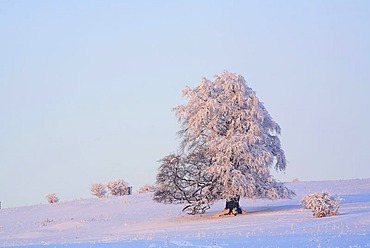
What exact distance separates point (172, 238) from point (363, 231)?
282 inches

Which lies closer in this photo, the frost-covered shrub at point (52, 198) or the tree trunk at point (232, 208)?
the tree trunk at point (232, 208)

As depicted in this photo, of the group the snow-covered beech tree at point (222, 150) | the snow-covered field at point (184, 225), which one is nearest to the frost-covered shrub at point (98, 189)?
the snow-covered field at point (184, 225)

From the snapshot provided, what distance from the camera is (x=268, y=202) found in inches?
2037

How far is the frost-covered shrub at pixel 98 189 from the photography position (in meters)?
81.4

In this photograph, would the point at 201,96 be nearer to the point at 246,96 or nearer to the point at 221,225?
the point at 246,96

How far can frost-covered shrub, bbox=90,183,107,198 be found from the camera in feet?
267

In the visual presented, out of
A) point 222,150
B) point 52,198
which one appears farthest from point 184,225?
point 52,198

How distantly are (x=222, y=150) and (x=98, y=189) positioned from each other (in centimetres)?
4293

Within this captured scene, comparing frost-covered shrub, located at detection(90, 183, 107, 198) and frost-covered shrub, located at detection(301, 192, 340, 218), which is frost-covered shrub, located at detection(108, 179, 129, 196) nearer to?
frost-covered shrub, located at detection(90, 183, 107, 198)

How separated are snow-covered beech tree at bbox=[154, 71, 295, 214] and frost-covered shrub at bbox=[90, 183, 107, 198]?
39.4m

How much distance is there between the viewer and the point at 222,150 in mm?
40812

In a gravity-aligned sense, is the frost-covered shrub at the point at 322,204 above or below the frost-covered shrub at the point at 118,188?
below

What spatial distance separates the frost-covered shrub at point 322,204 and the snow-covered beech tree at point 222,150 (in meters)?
4.42

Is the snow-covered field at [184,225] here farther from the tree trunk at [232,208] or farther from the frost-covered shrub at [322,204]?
A: the tree trunk at [232,208]
